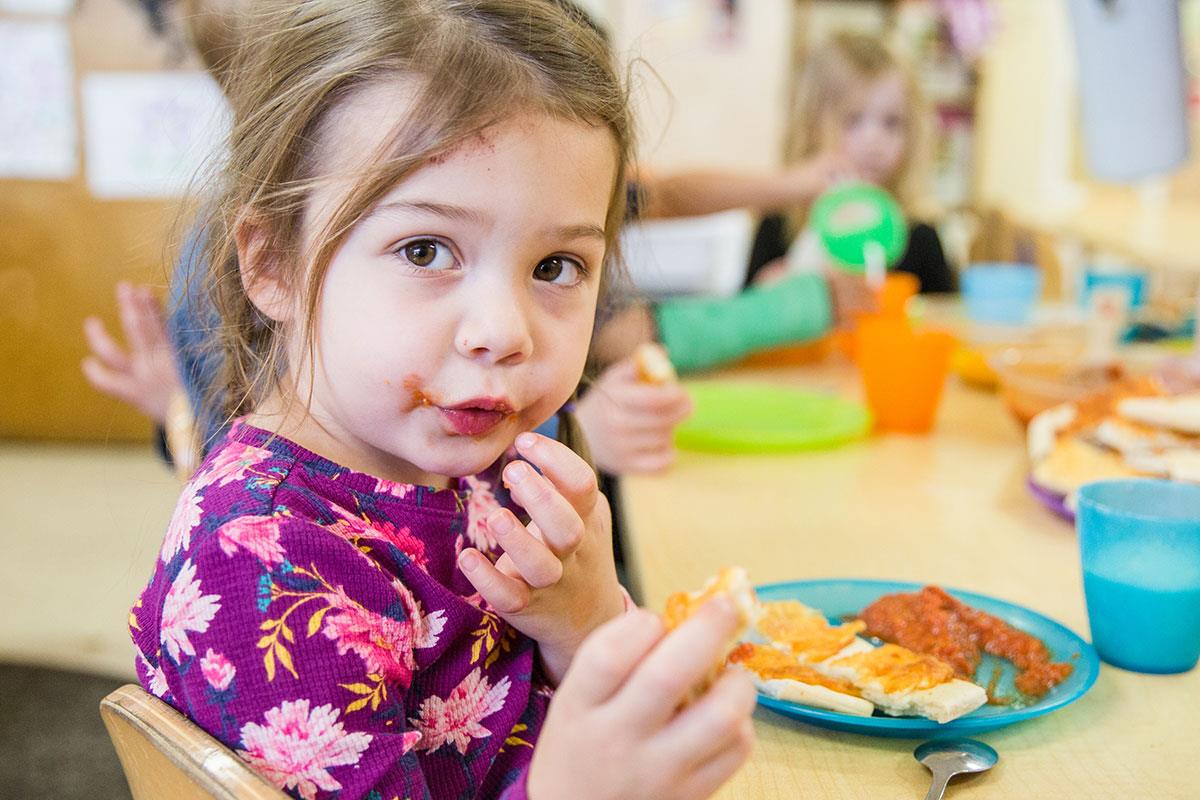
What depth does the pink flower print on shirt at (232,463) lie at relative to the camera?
751 mm

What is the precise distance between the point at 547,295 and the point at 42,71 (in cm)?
365

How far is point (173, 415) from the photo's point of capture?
1653 millimetres

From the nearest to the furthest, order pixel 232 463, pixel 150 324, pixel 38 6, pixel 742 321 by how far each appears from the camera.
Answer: pixel 232 463 → pixel 150 324 → pixel 742 321 → pixel 38 6

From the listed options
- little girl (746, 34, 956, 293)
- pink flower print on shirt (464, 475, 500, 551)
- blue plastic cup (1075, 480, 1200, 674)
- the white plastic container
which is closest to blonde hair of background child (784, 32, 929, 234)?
little girl (746, 34, 956, 293)

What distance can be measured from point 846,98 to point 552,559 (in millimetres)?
2407

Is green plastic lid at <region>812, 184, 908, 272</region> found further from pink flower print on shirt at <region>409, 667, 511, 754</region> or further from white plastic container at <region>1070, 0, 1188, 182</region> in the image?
pink flower print on shirt at <region>409, 667, 511, 754</region>

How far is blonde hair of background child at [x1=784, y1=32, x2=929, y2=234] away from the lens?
2922 millimetres

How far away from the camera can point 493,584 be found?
76 centimetres

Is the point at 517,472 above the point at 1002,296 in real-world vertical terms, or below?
above

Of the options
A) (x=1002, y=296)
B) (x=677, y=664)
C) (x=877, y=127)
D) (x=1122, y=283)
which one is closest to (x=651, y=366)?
(x=677, y=664)

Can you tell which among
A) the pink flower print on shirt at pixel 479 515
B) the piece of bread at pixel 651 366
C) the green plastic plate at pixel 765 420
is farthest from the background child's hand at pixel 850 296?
the pink flower print on shirt at pixel 479 515

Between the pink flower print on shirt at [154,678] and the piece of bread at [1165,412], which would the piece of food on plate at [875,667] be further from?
the piece of bread at [1165,412]

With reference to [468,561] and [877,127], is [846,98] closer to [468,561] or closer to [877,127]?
[877,127]

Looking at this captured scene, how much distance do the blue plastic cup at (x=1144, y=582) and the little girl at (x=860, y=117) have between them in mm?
1897
